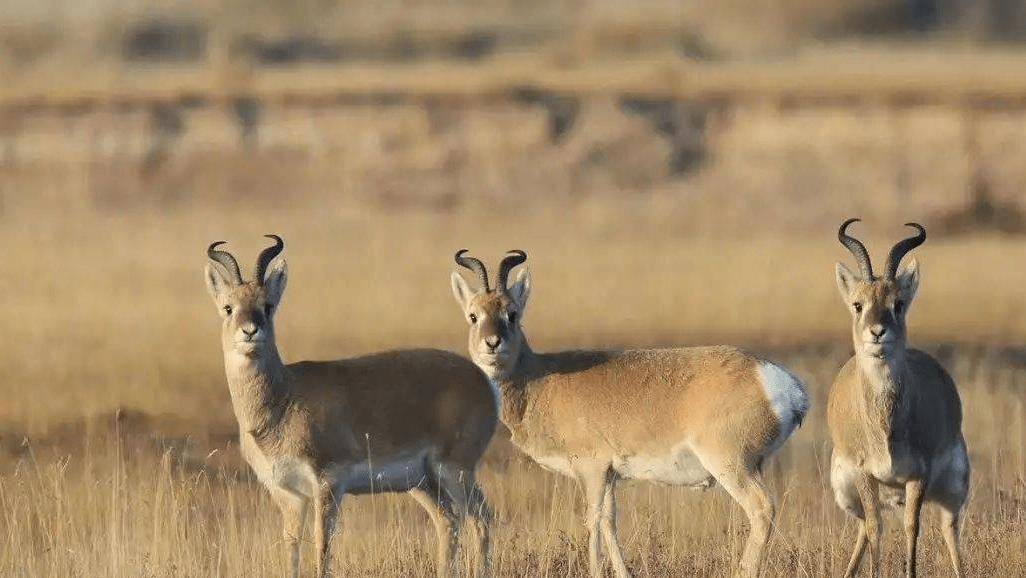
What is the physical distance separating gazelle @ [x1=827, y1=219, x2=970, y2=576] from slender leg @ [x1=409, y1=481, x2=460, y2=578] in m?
2.20

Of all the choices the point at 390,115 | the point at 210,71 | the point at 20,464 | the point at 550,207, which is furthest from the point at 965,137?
the point at 20,464

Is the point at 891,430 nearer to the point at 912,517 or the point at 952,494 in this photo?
the point at 912,517

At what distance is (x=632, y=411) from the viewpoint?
519 inches

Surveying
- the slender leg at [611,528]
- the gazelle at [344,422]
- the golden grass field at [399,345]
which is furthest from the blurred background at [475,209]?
the gazelle at [344,422]

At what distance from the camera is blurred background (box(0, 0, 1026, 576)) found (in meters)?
14.9

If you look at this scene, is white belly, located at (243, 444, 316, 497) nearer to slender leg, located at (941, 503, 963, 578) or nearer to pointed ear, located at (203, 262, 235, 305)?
pointed ear, located at (203, 262, 235, 305)

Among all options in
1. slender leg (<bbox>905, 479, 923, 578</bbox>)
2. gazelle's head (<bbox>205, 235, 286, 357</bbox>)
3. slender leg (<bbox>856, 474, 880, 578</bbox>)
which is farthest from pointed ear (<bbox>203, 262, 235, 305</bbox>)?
slender leg (<bbox>905, 479, 923, 578</bbox>)

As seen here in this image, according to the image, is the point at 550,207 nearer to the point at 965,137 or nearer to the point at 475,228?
the point at 475,228

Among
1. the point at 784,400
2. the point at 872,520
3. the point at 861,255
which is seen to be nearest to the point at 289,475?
the point at 784,400

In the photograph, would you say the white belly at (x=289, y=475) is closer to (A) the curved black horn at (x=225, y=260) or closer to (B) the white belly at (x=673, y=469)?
(A) the curved black horn at (x=225, y=260)

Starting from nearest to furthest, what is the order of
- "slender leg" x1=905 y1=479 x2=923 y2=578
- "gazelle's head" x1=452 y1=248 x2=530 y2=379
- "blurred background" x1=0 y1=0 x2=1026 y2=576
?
"slender leg" x1=905 y1=479 x2=923 y2=578 < "gazelle's head" x1=452 y1=248 x2=530 y2=379 < "blurred background" x1=0 y1=0 x2=1026 y2=576

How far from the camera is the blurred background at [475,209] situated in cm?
1489

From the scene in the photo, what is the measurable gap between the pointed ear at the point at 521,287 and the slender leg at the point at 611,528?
59.6 inches

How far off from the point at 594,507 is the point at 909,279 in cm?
223
